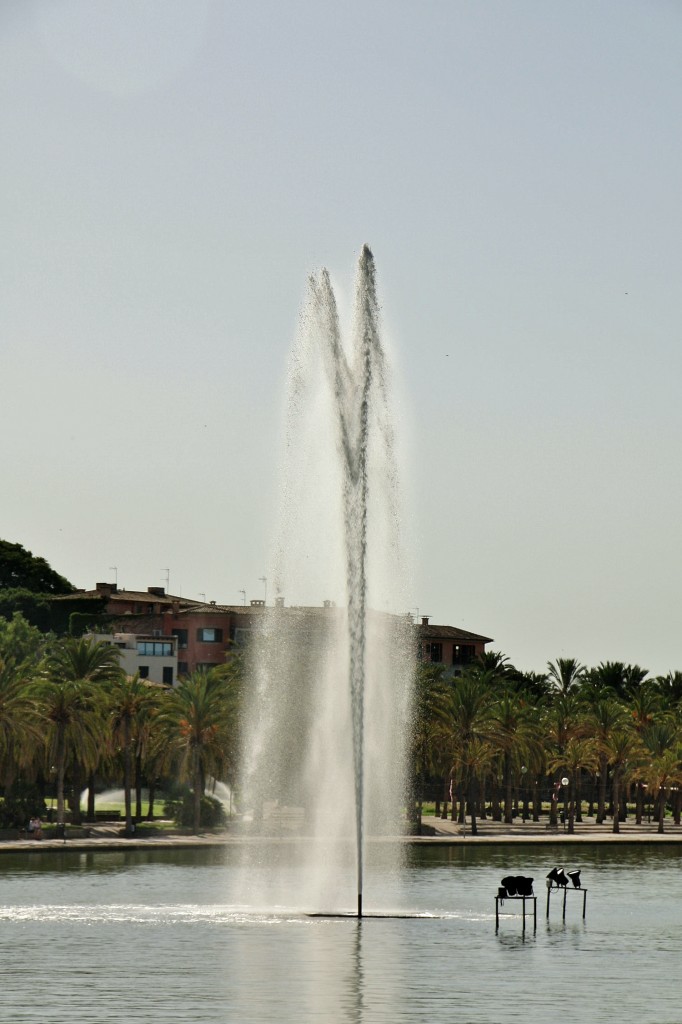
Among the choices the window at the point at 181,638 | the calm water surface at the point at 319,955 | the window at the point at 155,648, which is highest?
the window at the point at 181,638

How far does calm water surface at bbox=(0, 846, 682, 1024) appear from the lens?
35.7 metres

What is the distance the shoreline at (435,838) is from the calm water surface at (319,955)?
1314cm

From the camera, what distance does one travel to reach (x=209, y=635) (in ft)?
538

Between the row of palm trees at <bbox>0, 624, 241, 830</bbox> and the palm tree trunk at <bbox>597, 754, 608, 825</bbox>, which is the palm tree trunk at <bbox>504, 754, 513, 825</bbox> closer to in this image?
the palm tree trunk at <bbox>597, 754, 608, 825</bbox>

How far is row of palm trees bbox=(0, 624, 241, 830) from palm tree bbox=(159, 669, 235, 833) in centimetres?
5

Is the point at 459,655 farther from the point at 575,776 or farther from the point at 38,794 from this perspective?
the point at 38,794

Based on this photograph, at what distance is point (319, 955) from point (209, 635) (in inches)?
4810

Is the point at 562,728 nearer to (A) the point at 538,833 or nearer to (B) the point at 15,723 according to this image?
(A) the point at 538,833

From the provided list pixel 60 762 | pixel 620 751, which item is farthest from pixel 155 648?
pixel 60 762

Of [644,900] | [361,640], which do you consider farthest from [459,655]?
[361,640]

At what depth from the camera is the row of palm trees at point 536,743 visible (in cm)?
10119

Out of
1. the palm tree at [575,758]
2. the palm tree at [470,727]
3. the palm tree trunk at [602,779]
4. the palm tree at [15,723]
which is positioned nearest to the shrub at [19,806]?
the palm tree at [15,723]

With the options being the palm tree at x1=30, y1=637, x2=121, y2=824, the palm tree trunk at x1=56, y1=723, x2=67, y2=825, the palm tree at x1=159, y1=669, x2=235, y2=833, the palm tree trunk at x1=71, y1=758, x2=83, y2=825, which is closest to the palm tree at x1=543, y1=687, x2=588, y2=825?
the palm tree at x1=159, y1=669, x2=235, y2=833

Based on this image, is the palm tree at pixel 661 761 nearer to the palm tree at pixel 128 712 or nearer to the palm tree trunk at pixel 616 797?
the palm tree trunk at pixel 616 797
